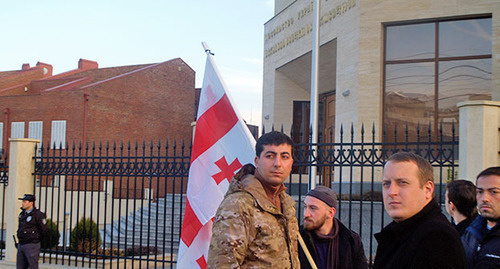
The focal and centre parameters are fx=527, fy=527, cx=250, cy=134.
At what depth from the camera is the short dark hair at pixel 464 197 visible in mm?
3941

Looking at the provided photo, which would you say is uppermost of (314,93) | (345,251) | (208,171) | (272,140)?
(314,93)

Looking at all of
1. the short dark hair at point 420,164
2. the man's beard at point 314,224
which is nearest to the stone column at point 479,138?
the man's beard at point 314,224

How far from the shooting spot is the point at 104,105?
102ft

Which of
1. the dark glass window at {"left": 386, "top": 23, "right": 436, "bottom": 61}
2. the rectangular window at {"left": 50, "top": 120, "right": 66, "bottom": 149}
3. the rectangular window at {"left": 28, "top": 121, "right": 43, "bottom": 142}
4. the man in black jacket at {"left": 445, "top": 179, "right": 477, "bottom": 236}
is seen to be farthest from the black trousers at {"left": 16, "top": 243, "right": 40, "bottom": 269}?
the rectangular window at {"left": 28, "top": 121, "right": 43, "bottom": 142}

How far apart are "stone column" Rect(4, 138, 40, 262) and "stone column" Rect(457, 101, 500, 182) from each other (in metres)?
8.03

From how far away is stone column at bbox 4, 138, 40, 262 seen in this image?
1038cm

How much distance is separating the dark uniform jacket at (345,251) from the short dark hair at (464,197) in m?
0.81

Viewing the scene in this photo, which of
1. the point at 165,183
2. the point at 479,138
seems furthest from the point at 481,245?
the point at 165,183

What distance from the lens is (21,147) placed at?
10.4 metres

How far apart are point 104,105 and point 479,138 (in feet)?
88.5

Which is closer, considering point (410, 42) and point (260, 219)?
point (260, 219)

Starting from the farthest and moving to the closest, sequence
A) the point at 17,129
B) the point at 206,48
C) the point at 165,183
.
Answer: the point at 17,129, the point at 165,183, the point at 206,48

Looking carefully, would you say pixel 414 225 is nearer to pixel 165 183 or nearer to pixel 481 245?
pixel 481 245

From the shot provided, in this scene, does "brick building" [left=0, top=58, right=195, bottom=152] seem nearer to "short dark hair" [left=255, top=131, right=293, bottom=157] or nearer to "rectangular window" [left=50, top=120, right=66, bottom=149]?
"rectangular window" [left=50, top=120, right=66, bottom=149]
